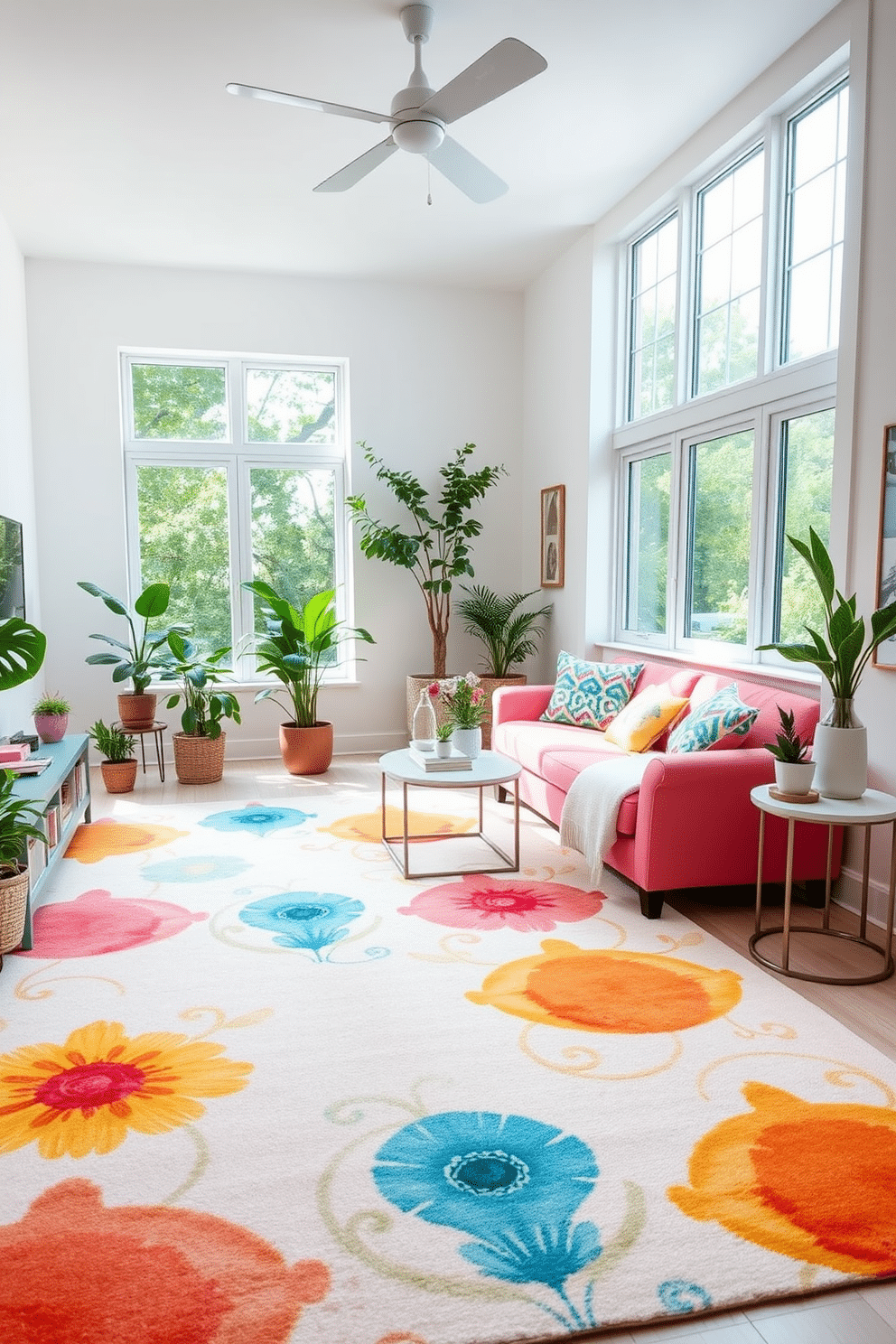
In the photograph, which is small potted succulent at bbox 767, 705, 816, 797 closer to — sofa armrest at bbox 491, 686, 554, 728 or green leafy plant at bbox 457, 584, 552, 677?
sofa armrest at bbox 491, 686, 554, 728

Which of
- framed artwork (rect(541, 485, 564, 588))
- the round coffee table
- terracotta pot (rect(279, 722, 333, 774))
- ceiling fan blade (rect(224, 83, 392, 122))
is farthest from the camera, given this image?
framed artwork (rect(541, 485, 564, 588))

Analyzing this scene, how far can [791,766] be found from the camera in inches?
120

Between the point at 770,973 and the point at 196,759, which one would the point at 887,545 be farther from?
the point at 196,759

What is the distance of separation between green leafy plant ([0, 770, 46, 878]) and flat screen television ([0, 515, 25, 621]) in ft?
5.71

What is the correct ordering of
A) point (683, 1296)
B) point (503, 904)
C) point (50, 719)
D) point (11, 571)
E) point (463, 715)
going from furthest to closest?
point (11, 571)
point (50, 719)
point (463, 715)
point (503, 904)
point (683, 1296)

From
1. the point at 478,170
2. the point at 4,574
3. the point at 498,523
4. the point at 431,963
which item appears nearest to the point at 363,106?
the point at 478,170

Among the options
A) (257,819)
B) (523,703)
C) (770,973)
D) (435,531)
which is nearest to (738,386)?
(523,703)

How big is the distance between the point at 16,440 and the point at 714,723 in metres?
4.42

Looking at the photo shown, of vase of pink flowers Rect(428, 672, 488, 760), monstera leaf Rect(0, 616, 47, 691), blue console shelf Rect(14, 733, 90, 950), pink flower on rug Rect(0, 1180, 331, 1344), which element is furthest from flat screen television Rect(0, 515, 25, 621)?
pink flower on rug Rect(0, 1180, 331, 1344)

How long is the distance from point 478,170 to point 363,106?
0.89 meters

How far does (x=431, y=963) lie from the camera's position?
3070mm

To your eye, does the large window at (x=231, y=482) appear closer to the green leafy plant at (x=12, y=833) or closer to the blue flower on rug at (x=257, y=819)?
the blue flower on rug at (x=257, y=819)

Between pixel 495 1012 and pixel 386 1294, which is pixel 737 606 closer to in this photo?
pixel 495 1012

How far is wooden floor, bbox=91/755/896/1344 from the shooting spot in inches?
62.5
